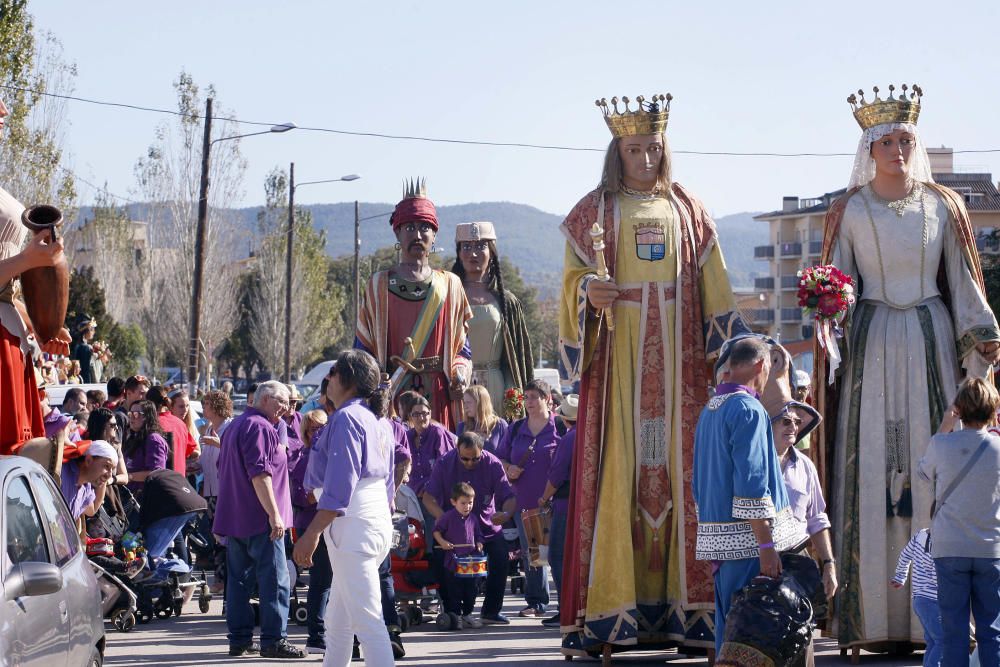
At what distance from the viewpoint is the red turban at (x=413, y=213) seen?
1341cm

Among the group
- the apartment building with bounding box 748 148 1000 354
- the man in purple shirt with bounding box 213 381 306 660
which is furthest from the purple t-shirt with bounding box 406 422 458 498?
the apartment building with bounding box 748 148 1000 354

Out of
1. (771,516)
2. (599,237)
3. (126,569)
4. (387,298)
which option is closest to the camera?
(771,516)

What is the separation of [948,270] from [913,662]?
230 centimetres

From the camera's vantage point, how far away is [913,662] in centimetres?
934

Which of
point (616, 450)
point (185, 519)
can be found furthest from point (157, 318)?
point (616, 450)

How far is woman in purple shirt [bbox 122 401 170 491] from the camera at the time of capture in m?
13.5

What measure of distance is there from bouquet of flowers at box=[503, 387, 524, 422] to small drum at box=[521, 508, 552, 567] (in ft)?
5.53

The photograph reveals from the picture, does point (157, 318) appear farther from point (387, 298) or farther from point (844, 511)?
point (844, 511)

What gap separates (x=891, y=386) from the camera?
952 centimetres

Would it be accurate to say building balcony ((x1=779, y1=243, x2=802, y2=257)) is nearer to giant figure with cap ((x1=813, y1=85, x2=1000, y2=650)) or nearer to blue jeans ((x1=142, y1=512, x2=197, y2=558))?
blue jeans ((x1=142, y1=512, x2=197, y2=558))

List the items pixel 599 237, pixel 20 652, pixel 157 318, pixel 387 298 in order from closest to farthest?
pixel 20 652
pixel 599 237
pixel 387 298
pixel 157 318

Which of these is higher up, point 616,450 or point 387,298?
point 387,298

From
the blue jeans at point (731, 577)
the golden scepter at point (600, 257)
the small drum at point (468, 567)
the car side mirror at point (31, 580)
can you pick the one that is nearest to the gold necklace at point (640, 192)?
the golden scepter at point (600, 257)

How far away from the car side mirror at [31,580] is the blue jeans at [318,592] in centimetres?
464
